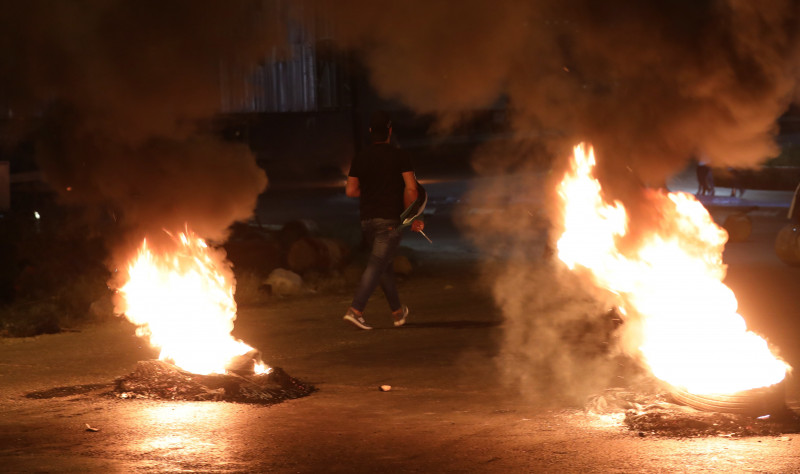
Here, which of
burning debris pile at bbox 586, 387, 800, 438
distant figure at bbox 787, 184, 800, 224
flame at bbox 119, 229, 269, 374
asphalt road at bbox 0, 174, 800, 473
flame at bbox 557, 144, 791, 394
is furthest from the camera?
distant figure at bbox 787, 184, 800, 224

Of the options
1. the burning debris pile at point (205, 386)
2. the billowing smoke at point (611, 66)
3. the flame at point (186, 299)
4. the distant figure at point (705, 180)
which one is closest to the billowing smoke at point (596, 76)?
the billowing smoke at point (611, 66)

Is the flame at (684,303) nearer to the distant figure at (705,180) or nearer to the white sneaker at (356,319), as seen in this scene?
the white sneaker at (356,319)

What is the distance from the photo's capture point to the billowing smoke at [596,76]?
5.96m

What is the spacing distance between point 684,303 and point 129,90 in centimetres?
431

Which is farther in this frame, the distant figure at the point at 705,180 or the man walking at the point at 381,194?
the distant figure at the point at 705,180

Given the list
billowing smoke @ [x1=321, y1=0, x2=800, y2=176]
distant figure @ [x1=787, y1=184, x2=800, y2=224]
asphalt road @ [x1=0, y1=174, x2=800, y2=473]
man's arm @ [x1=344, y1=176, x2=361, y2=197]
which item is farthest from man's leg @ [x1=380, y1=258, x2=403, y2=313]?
distant figure @ [x1=787, y1=184, x2=800, y2=224]

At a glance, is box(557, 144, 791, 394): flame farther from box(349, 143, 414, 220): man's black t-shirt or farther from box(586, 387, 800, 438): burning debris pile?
box(349, 143, 414, 220): man's black t-shirt

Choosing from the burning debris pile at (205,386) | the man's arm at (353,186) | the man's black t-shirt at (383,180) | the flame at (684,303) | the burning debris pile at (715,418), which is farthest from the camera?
the man's arm at (353,186)

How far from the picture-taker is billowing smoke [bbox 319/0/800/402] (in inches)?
235

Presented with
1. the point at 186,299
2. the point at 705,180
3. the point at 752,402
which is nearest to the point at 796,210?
the point at 752,402

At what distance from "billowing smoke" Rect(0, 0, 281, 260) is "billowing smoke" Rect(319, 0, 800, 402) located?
3.65ft

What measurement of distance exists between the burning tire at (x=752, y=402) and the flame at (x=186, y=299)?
309 cm

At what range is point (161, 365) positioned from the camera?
21.5ft

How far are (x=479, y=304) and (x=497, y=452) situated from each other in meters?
5.21
